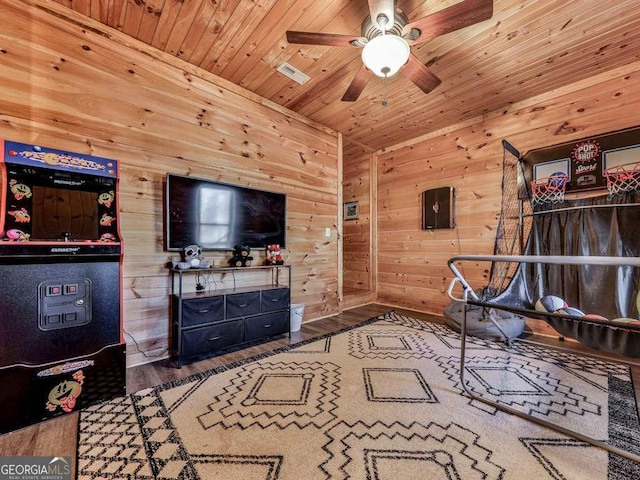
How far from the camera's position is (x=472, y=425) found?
Answer: 154 cm

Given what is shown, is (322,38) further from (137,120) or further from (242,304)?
(242,304)

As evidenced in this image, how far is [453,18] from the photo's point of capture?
170 cm

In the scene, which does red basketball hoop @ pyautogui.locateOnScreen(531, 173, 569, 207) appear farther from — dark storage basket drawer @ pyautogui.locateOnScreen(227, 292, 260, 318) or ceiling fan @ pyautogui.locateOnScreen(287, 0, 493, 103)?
dark storage basket drawer @ pyautogui.locateOnScreen(227, 292, 260, 318)

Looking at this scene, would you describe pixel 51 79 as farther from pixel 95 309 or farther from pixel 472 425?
pixel 472 425

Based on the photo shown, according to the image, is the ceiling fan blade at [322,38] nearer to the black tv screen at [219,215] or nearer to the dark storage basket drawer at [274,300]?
the black tv screen at [219,215]

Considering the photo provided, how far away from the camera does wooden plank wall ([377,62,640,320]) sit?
2908mm

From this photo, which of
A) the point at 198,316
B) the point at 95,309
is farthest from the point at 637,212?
the point at 95,309

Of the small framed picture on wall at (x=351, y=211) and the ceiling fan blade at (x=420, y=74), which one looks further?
the small framed picture on wall at (x=351, y=211)

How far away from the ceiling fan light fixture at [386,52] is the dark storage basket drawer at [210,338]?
2.42 m

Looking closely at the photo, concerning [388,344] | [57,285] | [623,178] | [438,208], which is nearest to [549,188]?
[623,178]

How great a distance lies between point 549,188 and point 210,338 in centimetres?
392

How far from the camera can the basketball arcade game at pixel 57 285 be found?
1.50 metres

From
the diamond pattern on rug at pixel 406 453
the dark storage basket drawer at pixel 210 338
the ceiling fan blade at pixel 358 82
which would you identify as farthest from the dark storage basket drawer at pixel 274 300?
the ceiling fan blade at pixel 358 82

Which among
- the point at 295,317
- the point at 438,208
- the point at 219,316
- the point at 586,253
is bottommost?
the point at 295,317
